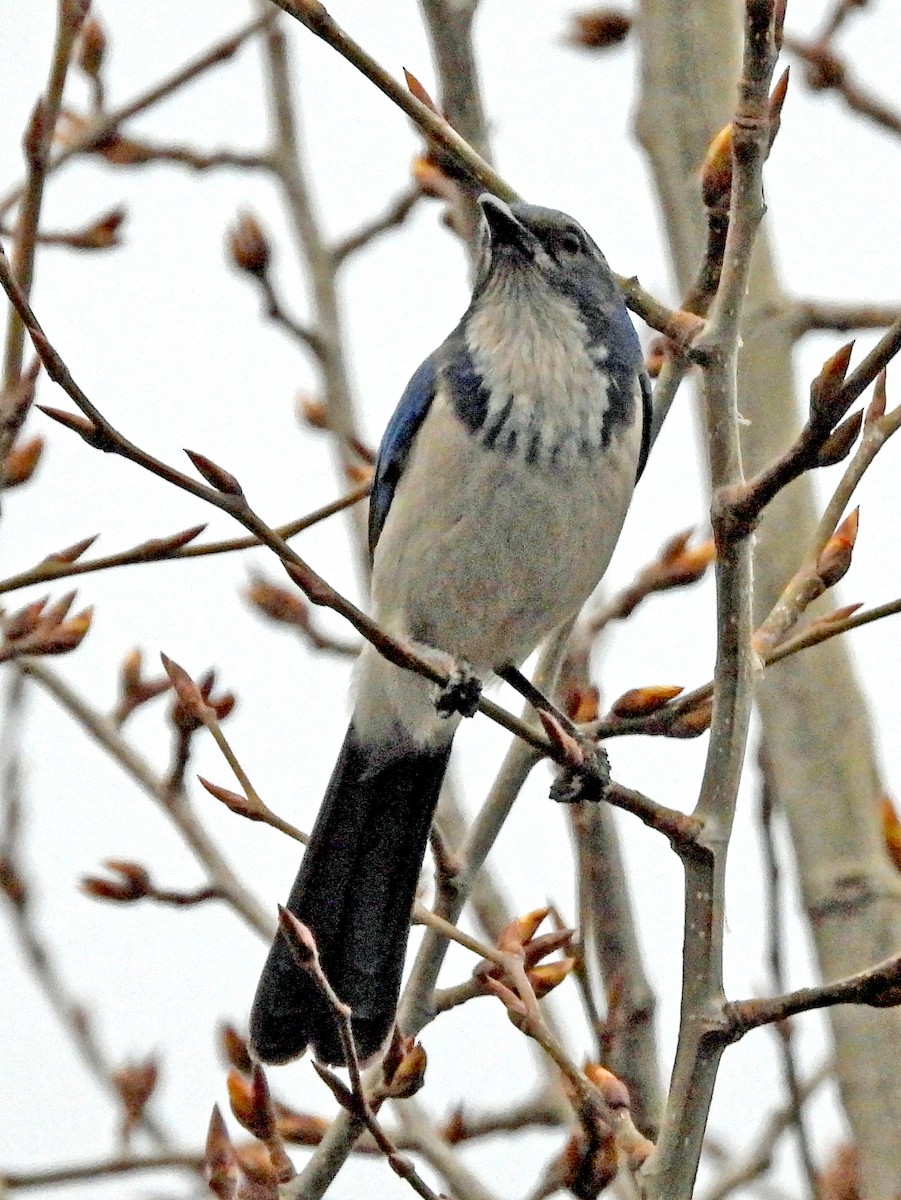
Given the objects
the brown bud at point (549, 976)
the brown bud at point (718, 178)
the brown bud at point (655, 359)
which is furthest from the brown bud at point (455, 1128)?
the brown bud at point (718, 178)

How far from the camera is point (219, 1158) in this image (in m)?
2.94

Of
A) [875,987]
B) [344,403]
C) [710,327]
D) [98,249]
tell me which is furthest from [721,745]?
[344,403]

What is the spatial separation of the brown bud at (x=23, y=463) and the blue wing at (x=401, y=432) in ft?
2.34

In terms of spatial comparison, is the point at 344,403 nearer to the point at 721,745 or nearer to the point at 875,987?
the point at 721,745

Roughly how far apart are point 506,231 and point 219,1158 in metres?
1.90

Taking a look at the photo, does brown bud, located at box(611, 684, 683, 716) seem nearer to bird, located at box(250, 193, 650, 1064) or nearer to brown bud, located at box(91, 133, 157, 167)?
bird, located at box(250, 193, 650, 1064)

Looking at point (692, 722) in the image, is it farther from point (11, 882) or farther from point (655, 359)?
point (11, 882)

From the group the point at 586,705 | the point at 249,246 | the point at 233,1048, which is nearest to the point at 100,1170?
the point at 233,1048

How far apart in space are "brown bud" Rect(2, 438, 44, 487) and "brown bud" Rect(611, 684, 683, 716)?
1193mm

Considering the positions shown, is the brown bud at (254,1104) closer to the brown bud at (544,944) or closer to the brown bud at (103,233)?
the brown bud at (544,944)

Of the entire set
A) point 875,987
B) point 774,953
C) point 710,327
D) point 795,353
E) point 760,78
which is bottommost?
point 875,987

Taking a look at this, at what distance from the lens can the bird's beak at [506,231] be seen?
3547 millimetres

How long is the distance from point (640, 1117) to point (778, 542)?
1.29m

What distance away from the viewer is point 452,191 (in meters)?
4.00
